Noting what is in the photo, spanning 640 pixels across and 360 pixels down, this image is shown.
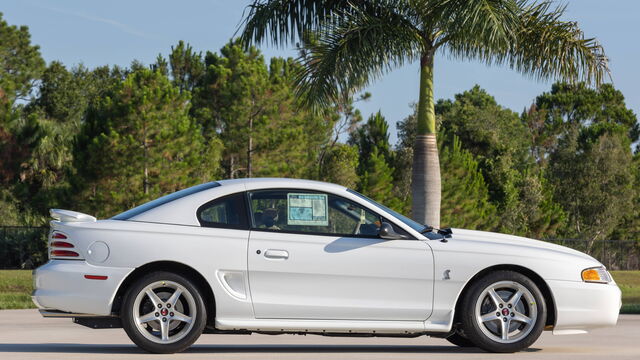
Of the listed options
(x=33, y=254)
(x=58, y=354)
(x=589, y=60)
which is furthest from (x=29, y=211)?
(x=58, y=354)

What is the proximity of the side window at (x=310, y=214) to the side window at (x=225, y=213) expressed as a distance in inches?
3.8

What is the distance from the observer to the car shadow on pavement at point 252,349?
889 centimetres

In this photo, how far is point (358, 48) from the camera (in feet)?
58.2

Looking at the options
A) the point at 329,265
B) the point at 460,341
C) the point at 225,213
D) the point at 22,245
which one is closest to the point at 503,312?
the point at 460,341

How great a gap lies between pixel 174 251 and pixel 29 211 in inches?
1504

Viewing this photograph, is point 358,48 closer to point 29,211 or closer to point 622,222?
point 29,211

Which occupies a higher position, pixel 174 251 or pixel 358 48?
pixel 358 48

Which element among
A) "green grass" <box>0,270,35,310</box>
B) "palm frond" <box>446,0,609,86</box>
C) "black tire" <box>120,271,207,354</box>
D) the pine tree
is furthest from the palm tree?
the pine tree

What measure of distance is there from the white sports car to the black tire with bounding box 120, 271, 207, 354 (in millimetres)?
11

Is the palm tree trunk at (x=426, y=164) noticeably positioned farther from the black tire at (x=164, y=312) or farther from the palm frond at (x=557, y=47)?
the black tire at (x=164, y=312)

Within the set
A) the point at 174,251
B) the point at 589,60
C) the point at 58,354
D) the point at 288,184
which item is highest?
the point at 589,60

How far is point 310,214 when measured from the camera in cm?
861

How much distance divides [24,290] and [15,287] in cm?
89

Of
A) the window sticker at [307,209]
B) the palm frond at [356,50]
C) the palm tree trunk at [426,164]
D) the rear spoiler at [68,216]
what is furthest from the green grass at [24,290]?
the window sticker at [307,209]
